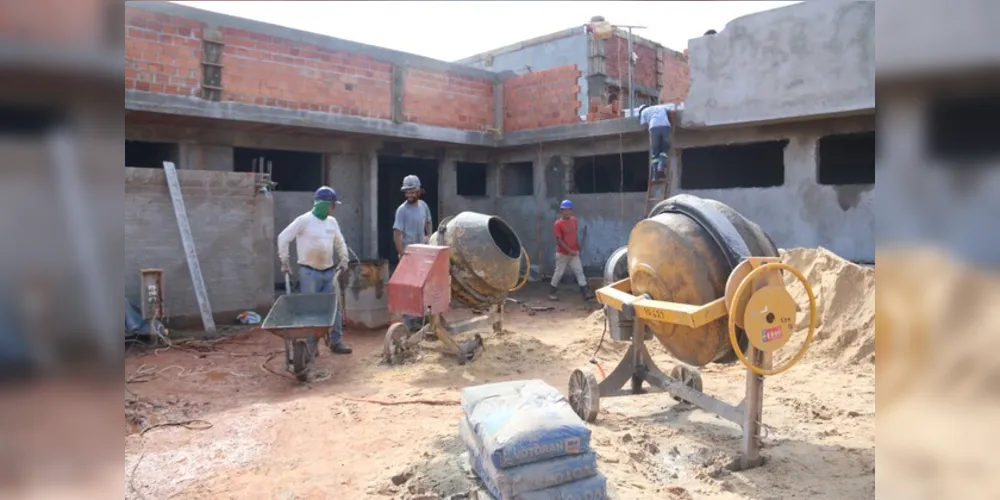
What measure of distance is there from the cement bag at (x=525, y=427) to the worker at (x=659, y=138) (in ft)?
23.0

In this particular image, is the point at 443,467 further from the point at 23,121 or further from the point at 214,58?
the point at 214,58

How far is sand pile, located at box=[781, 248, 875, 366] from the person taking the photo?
248 inches

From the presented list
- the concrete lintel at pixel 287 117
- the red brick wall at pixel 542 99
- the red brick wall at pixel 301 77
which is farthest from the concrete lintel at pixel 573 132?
the red brick wall at pixel 301 77

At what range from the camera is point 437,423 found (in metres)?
4.63

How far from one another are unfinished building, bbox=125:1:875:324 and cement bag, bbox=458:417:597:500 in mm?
6562

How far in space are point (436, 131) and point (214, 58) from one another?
13.0 feet

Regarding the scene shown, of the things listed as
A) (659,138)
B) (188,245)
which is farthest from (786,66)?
(188,245)

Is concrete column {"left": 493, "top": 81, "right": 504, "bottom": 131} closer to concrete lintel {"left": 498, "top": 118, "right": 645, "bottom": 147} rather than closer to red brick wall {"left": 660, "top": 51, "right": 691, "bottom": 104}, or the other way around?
concrete lintel {"left": 498, "top": 118, "right": 645, "bottom": 147}

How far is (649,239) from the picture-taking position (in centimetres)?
442

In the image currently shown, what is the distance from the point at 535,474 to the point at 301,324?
12.0 ft

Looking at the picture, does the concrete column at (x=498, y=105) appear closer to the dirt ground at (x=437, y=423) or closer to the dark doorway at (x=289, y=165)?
the dark doorway at (x=289, y=165)

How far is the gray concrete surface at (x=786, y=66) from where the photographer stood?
7977 millimetres

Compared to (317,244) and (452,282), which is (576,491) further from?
(317,244)

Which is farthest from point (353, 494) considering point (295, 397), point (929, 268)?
point (929, 268)
